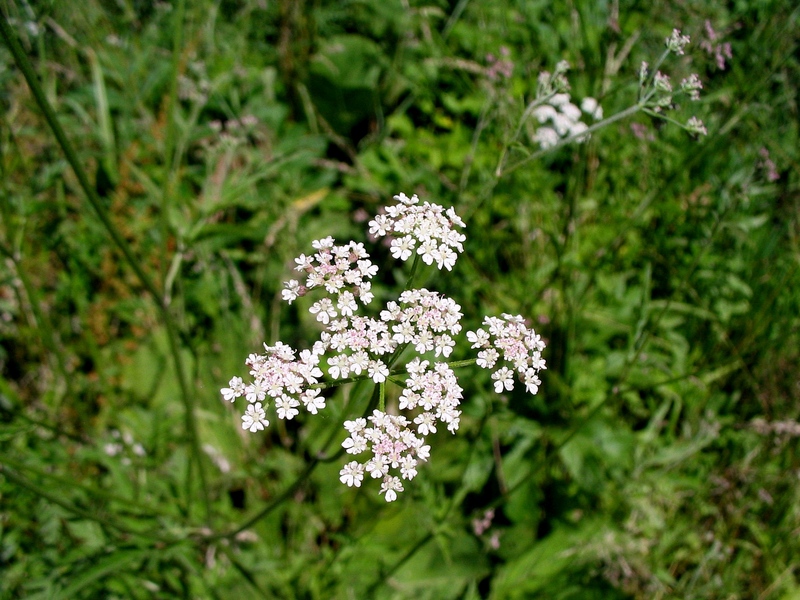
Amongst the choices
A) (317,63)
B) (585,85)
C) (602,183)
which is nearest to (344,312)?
(602,183)

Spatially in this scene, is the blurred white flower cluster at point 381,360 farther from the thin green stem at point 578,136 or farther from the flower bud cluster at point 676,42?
the flower bud cluster at point 676,42

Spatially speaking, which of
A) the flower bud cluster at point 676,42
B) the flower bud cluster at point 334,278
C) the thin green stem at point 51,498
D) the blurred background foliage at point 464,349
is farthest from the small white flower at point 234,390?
the flower bud cluster at point 676,42

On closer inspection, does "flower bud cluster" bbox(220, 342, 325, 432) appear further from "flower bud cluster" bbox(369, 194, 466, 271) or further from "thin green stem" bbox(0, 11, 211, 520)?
"thin green stem" bbox(0, 11, 211, 520)

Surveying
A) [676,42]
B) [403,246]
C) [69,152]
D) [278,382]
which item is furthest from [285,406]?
[676,42]

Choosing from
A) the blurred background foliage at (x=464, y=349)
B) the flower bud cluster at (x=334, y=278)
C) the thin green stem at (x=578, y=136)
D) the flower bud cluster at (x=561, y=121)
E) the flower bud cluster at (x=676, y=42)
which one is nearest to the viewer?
the flower bud cluster at (x=334, y=278)

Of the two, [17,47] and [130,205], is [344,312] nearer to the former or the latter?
[17,47]

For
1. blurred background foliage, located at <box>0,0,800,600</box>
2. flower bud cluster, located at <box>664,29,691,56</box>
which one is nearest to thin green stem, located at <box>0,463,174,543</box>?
blurred background foliage, located at <box>0,0,800,600</box>

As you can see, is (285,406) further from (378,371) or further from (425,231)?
(425,231)
